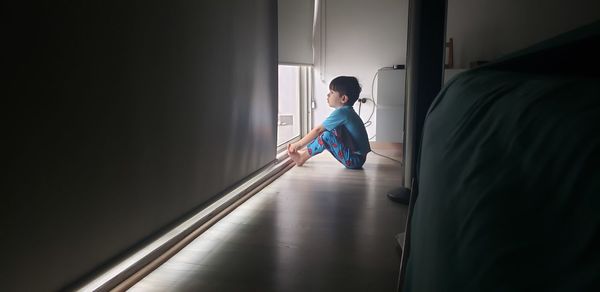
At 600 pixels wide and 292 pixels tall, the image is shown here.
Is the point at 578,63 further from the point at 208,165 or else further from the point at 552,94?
the point at 208,165

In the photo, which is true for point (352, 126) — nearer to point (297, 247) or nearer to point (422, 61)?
point (422, 61)

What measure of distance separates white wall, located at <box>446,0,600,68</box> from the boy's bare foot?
4.59 ft

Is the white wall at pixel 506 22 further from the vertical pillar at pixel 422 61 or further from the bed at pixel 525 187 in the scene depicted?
the bed at pixel 525 187

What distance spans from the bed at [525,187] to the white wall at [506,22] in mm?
1378

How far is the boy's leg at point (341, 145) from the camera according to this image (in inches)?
113

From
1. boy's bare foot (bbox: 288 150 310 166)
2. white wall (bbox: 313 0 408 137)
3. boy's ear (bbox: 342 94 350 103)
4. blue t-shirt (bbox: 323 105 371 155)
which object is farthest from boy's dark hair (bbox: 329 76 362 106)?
white wall (bbox: 313 0 408 137)

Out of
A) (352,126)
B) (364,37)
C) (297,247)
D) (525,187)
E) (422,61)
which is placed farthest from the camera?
(364,37)

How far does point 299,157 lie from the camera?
2.92 m

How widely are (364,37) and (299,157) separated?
58.5 inches

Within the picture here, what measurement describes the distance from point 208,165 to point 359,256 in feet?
2.35

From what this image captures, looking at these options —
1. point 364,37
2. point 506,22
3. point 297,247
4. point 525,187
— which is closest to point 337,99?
point 364,37

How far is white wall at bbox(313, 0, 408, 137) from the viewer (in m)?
3.61

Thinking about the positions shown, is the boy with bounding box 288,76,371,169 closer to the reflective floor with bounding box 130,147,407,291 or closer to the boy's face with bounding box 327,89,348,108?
the boy's face with bounding box 327,89,348,108

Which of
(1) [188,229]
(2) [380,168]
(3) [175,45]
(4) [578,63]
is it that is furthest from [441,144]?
(2) [380,168]
